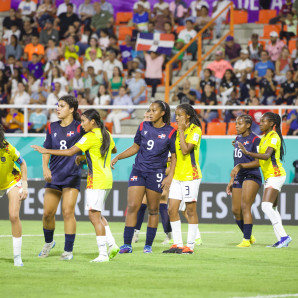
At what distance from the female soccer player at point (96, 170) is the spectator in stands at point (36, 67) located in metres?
14.3

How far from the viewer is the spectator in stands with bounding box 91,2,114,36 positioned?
25188 mm

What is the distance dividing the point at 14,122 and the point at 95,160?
10687 mm

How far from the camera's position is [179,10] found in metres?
24.8

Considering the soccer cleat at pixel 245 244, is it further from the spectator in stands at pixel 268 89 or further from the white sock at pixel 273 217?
the spectator in stands at pixel 268 89

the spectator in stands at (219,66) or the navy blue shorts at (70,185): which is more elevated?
the spectator in stands at (219,66)

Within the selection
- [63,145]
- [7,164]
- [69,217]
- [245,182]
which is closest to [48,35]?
[245,182]

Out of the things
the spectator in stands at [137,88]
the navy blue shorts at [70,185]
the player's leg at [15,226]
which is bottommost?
the player's leg at [15,226]

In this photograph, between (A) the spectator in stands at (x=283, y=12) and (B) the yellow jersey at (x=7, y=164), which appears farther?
(A) the spectator in stands at (x=283, y=12)

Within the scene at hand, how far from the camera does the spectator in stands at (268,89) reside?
20.1m

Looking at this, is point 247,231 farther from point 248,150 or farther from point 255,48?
point 255,48

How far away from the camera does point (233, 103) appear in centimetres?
1983

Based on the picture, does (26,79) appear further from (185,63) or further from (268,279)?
(268,279)

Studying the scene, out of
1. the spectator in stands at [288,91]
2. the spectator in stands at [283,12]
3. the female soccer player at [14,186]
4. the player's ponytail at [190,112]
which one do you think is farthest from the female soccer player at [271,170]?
the spectator in stands at [283,12]

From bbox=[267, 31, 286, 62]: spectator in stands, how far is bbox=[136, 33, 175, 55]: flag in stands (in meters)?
3.10
